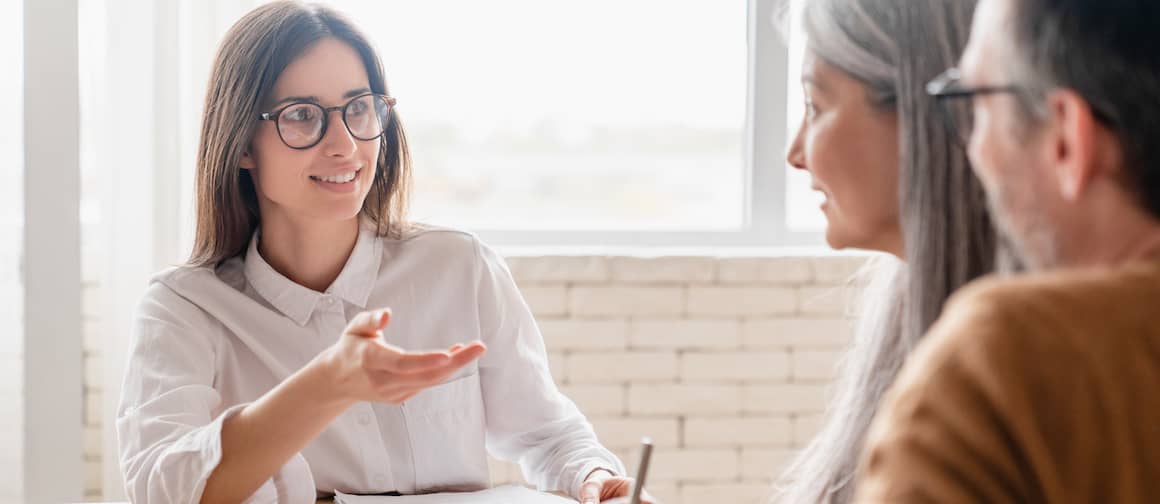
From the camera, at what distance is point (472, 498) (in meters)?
1.62

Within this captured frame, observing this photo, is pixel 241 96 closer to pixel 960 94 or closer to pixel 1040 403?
pixel 960 94

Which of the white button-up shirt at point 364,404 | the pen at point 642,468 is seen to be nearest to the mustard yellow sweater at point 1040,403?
the pen at point 642,468

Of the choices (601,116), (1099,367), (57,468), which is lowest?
(57,468)

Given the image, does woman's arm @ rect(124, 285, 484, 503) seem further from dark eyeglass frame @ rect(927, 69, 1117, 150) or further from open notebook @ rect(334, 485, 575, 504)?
dark eyeglass frame @ rect(927, 69, 1117, 150)

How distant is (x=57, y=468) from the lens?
267cm

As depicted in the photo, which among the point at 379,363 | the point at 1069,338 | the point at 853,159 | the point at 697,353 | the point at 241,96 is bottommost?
the point at 697,353

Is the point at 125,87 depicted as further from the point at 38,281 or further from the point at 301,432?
the point at 301,432

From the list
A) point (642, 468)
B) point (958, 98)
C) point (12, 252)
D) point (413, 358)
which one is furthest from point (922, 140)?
point (12, 252)

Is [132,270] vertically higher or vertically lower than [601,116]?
lower

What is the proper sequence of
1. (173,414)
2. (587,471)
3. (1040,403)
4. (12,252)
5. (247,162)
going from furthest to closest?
(12,252) → (247,162) → (587,471) → (173,414) → (1040,403)

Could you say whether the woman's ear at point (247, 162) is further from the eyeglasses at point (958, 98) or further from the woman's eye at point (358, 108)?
the eyeglasses at point (958, 98)

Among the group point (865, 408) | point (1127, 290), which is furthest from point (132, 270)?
point (1127, 290)

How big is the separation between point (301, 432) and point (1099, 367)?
1.07 meters

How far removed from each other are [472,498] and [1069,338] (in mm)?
1120
